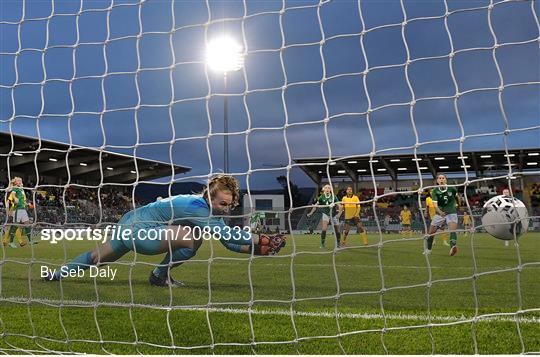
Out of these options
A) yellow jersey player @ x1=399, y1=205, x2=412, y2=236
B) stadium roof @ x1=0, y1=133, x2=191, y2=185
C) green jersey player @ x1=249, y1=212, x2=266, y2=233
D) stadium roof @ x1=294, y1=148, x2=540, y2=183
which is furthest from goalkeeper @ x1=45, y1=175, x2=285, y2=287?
stadium roof @ x1=294, y1=148, x2=540, y2=183

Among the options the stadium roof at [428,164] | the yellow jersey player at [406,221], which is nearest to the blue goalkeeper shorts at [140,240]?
the yellow jersey player at [406,221]

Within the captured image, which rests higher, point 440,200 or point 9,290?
point 440,200

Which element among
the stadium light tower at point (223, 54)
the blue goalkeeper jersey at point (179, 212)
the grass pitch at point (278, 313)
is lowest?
the grass pitch at point (278, 313)

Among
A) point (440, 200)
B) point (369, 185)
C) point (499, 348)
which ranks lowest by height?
point (499, 348)

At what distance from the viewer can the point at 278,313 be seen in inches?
165

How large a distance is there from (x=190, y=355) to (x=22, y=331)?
145 cm

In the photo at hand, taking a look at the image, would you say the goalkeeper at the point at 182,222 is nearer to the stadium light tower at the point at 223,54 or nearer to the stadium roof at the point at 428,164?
the stadium light tower at the point at 223,54

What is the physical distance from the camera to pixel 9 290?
5.88 meters

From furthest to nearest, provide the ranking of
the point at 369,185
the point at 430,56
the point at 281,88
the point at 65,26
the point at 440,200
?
the point at 369,185, the point at 440,200, the point at 65,26, the point at 281,88, the point at 430,56

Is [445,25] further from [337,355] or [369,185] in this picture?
[369,185]

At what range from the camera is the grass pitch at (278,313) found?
10.7ft

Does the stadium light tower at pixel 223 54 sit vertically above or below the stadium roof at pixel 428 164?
below

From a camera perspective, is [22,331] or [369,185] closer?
[22,331]

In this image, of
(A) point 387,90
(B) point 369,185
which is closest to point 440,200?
(A) point 387,90
